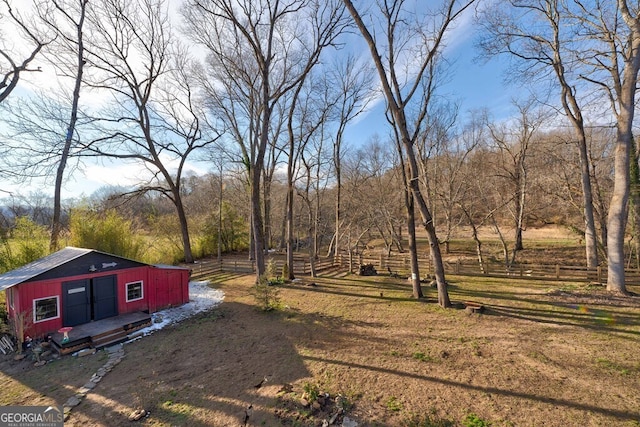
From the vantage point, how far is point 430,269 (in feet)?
44.6

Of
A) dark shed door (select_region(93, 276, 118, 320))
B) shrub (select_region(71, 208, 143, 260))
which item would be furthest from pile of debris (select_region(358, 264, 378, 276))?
shrub (select_region(71, 208, 143, 260))

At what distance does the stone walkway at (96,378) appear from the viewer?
4601mm

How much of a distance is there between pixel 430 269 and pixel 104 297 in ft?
45.1

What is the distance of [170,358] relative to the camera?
6203mm

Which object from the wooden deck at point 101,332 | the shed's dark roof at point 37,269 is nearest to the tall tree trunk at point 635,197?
the wooden deck at point 101,332

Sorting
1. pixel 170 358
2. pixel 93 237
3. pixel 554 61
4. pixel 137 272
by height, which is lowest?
pixel 170 358

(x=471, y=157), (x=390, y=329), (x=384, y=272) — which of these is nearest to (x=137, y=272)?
(x=390, y=329)

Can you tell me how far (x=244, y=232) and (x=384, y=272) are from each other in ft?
48.0

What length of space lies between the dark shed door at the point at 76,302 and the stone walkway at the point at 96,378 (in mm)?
2022

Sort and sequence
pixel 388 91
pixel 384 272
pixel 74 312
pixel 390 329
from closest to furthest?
pixel 390 329
pixel 74 312
pixel 388 91
pixel 384 272

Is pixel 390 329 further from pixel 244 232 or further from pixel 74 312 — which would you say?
pixel 244 232

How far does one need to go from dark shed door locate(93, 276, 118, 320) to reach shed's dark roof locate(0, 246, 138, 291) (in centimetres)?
103

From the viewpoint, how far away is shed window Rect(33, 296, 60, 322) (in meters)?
7.18

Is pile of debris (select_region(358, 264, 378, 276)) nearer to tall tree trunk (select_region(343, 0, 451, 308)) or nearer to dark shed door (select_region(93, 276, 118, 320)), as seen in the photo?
tall tree trunk (select_region(343, 0, 451, 308))
